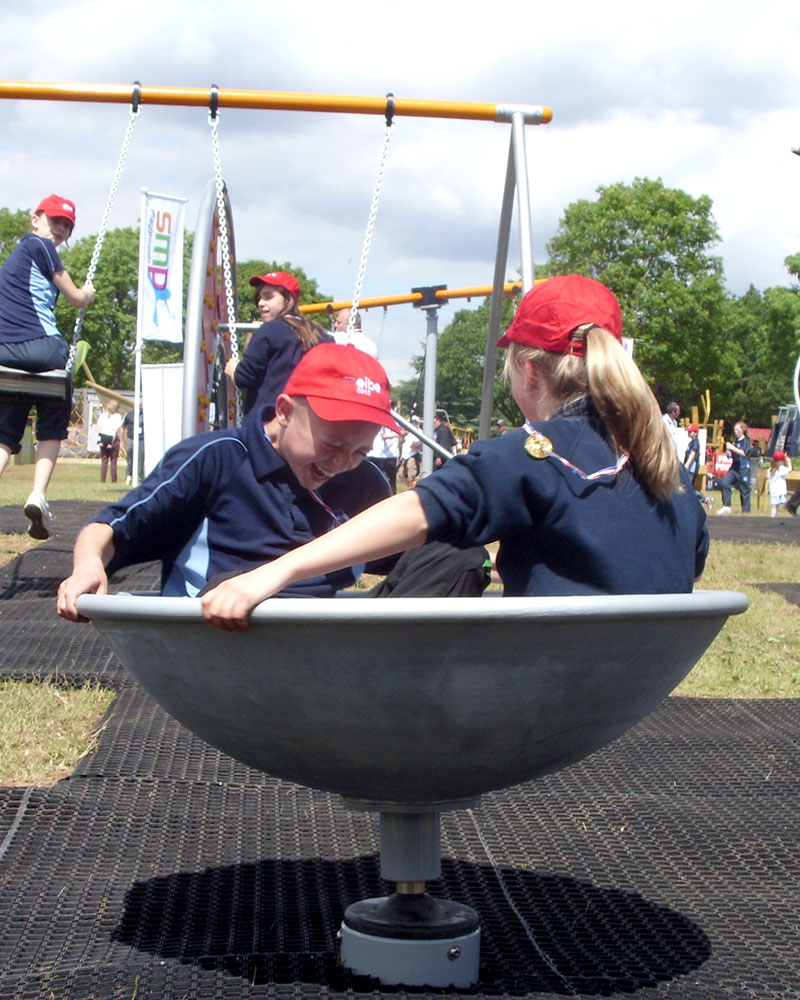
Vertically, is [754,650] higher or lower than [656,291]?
lower

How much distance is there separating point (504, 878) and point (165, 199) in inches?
678

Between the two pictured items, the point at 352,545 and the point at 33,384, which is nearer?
the point at 352,545

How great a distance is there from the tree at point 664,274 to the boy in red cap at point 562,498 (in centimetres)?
4914

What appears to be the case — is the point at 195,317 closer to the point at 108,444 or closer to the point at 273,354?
the point at 273,354

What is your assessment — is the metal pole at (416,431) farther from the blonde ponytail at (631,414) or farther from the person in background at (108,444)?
the person in background at (108,444)

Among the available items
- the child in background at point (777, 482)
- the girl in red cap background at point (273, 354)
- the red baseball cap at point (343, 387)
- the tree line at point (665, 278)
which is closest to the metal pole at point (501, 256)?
the girl in red cap background at point (273, 354)

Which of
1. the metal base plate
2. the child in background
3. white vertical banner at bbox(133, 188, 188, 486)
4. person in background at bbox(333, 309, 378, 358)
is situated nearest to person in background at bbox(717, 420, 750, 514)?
the child in background

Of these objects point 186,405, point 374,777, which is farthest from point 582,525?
point 186,405

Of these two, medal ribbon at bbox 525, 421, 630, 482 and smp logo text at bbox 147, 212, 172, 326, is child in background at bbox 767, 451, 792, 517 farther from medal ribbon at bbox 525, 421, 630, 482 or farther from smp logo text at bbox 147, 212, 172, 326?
medal ribbon at bbox 525, 421, 630, 482

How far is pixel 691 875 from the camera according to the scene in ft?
9.39

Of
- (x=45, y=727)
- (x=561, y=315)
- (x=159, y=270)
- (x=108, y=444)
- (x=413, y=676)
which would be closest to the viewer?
(x=413, y=676)

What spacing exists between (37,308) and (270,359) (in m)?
1.66

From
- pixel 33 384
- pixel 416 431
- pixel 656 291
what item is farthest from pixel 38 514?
pixel 656 291

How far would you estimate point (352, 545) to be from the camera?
1830mm
